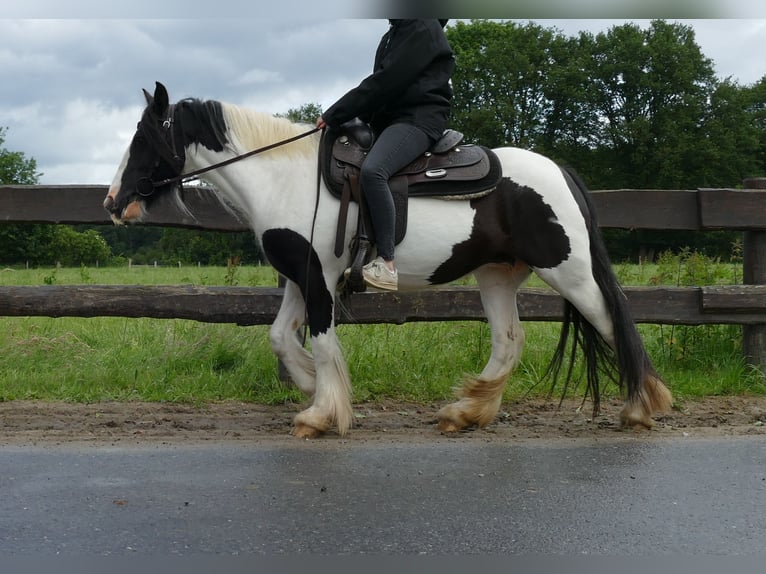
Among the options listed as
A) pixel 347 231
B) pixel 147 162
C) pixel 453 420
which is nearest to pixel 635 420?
pixel 453 420

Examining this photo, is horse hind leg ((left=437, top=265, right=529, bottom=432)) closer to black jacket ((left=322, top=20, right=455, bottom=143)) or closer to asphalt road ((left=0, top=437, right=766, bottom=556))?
asphalt road ((left=0, top=437, right=766, bottom=556))

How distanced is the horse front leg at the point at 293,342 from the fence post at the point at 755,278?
3727 mm

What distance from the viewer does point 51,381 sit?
20.1 feet

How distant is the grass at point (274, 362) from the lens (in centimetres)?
602

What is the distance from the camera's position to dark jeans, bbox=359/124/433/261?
4.75 metres

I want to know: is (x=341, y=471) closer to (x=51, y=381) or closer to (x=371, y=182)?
(x=371, y=182)

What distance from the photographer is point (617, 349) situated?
505 centimetres

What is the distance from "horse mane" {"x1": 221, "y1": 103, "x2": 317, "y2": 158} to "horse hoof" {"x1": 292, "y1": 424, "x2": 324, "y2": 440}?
5.81 ft

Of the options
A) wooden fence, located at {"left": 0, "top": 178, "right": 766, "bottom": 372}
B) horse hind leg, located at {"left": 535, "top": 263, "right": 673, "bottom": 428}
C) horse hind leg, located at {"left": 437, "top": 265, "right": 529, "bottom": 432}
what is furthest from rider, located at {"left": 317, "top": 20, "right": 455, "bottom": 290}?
wooden fence, located at {"left": 0, "top": 178, "right": 766, "bottom": 372}

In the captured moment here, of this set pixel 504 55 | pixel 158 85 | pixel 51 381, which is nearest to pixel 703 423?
pixel 158 85

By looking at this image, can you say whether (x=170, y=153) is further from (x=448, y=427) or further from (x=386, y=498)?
(x=386, y=498)

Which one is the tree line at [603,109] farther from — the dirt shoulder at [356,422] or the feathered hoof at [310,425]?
the feathered hoof at [310,425]

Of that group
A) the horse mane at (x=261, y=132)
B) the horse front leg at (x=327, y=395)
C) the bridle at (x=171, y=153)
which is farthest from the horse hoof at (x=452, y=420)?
the horse mane at (x=261, y=132)

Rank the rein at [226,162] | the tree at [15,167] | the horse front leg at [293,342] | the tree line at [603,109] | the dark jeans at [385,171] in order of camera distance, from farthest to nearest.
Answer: the tree at [15,167], the tree line at [603,109], the horse front leg at [293,342], the rein at [226,162], the dark jeans at [385,171]
